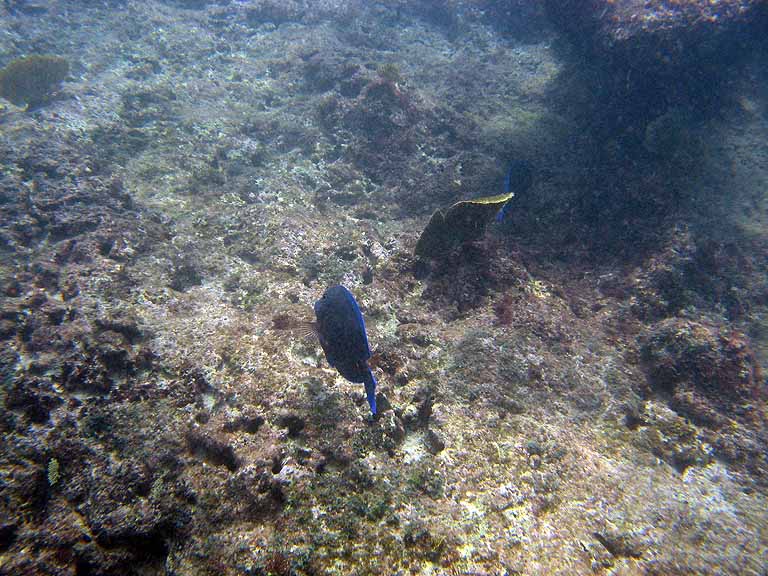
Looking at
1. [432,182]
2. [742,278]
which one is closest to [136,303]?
[432,182]

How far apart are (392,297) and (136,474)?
9.22 ft

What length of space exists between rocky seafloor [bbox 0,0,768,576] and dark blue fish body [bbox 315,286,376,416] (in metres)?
0.73

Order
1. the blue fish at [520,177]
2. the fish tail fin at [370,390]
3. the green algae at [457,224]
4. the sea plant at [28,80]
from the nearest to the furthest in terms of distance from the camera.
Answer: the fish tail fin at [370,390] → the green algae at [457,224] → the blue fish at [520,177] → the sea plant at [28,80]

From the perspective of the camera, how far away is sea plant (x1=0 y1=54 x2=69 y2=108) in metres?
7.46

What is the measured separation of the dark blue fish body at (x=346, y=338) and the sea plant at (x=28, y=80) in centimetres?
922

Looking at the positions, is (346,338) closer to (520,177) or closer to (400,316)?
(400,316)

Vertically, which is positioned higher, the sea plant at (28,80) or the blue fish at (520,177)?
the blue fish at (520,177)

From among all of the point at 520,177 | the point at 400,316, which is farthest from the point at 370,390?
the point at 520,177

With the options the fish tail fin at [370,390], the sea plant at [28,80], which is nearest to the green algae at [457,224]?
the fish tail fin at [370,390]

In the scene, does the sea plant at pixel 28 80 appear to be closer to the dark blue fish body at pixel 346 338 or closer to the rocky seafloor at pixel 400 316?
the rocky seafloor at pixel 400 316

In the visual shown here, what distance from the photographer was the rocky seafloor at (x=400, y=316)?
2.33m

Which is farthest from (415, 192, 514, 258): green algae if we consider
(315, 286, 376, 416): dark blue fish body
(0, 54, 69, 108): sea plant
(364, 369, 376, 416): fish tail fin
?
(0, 54, 69, 108): sea plant

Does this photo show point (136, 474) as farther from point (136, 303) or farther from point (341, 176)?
point (341, 176)

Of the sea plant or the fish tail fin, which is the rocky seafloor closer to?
the sea plant
